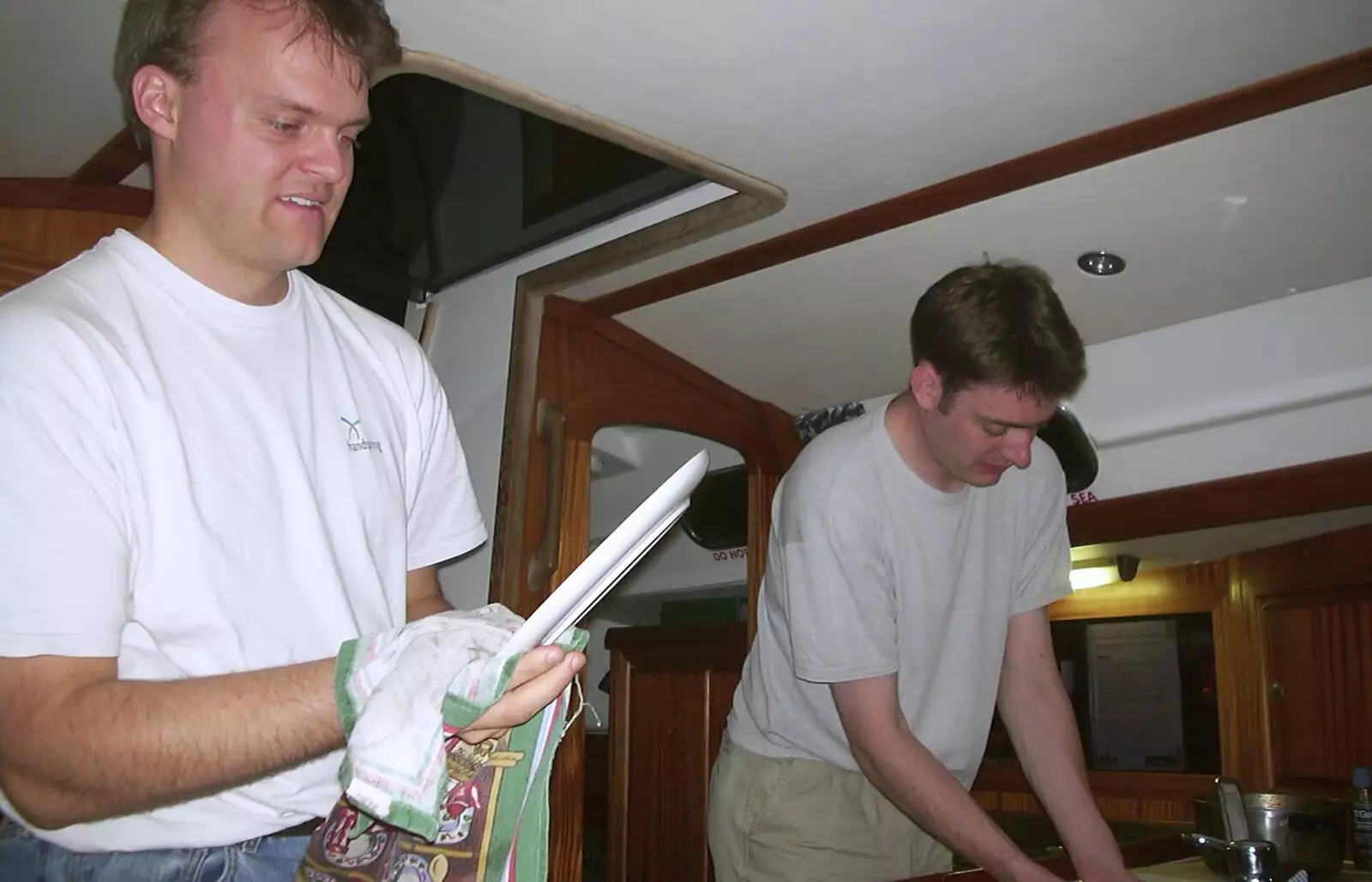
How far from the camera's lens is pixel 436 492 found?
1.15 m

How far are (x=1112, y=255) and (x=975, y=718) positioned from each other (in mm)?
974

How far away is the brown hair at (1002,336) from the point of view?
1642 millimetres

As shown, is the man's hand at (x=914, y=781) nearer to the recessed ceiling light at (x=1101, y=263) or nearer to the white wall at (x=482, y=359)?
the recessed ceiling light at (x=1101, y=263)

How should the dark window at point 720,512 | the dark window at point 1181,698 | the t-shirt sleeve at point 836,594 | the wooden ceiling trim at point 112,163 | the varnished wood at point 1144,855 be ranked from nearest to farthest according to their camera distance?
the t-shirt sleeve at point 836,594 < the varnished wood at point 1144,855 < the wooden ceiling trim at point 112,163 < the dark window at point 1181,698 < the dark window at point 720,512

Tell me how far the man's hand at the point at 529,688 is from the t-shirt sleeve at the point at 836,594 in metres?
0.82

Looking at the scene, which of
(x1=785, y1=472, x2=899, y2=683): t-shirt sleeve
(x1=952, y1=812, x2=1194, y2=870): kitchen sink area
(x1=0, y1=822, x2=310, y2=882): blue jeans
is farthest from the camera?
(x1=952, y1=812, x2=1194, y2=870): kitchen sink area

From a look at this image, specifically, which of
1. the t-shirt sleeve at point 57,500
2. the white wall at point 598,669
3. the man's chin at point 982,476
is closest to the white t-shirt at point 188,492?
the t-shirt sleeve at point 57,500

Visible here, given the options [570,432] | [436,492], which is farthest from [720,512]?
[436,492]

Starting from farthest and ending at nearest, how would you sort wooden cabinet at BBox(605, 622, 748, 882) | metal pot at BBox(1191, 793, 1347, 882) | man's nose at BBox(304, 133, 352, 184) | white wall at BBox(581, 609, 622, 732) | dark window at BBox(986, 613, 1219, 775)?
1. white wall at BBox(581, 609, 622, 732)
2. wooden cabinet at BBox(605, 622, 748, 882)
3. dark window at BBox(986, 613, 1219, 775)
4. metal pot at BBox(1191, 793, 1347, 882)
5. man's nose at BBox(304, 133, 352, 184)

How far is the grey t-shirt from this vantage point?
62.2 inches

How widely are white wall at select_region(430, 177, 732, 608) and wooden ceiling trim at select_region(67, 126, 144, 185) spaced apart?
851 millimetres

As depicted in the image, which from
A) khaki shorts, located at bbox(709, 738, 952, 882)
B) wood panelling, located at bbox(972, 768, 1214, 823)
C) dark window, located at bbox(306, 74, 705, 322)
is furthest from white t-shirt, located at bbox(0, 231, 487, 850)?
wood panelling, located at bbox(972, 768, 1214, 823)

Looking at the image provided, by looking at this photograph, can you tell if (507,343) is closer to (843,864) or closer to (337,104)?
(843,864)

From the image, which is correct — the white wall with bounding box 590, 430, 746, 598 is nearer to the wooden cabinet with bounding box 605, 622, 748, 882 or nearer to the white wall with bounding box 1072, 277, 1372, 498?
the wooden cabinet with bounding box 605, 622, 748, 882
